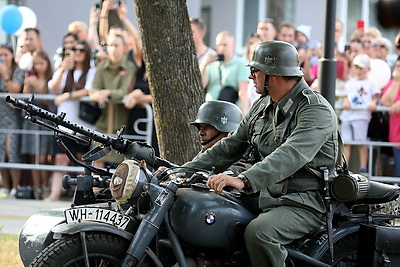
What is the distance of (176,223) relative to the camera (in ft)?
17.8

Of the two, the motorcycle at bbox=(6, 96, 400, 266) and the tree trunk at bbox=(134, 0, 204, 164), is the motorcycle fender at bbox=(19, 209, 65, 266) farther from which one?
the tree trunk at bbox=(134, 0, 204, 164)

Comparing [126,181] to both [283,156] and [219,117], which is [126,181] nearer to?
[283,156]

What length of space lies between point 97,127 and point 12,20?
3.33 m

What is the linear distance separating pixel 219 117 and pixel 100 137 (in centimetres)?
116

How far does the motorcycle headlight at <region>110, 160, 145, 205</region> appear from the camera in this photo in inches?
210

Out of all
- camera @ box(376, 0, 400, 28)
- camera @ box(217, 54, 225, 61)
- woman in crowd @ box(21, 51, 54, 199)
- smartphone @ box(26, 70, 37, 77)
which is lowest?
woman in crowd @ box(21, 51, 54, 199)

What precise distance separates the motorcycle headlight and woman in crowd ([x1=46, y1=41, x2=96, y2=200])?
22.3ft

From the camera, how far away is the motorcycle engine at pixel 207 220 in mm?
5414

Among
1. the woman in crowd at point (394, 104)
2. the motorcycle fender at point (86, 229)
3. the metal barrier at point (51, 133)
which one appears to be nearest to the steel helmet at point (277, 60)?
the motorcycle fender at point (86, 229)

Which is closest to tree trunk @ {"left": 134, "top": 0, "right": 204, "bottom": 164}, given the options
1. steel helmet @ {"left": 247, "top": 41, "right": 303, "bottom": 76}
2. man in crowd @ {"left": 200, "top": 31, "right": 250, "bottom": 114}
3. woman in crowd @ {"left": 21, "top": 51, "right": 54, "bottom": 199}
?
steel helmet @ {"left": 247, "top": 41, "right": 303, "bottom": 76}

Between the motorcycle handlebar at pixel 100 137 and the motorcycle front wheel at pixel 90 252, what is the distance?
0.99 metres

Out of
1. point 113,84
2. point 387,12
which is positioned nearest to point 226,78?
point 113,84

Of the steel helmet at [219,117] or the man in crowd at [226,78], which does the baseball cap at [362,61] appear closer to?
the man in crowd at [226,78]


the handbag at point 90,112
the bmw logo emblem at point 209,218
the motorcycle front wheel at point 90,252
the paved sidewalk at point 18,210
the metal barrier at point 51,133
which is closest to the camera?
the motorcycle front wheel at point 90,252
